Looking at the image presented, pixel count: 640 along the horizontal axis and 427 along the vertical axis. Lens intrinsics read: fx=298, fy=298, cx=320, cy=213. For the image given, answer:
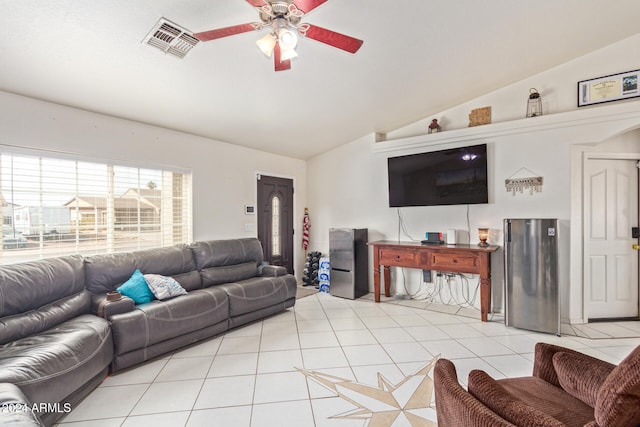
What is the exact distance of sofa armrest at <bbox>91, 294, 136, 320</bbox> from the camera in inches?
100

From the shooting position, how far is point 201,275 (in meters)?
3.70

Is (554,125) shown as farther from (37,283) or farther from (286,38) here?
(37,283)

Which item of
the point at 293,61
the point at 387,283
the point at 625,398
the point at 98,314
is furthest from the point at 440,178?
the point at 98,314

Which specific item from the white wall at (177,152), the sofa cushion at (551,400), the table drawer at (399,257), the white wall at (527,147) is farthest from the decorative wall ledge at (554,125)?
the sofa cushion at (551,400)

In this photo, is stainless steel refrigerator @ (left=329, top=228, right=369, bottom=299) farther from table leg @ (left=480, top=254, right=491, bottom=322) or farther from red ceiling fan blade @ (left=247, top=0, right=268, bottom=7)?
red ceiling fan blade @ (left=247, top=0, right=268, bottom=7)

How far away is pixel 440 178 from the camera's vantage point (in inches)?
165

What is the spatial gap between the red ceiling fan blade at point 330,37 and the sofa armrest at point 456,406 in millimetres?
1945

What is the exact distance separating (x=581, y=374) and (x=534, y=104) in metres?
3.42

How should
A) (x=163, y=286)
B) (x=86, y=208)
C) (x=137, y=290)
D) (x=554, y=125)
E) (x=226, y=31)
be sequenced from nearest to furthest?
(x=226, y=31), (x=137, y=290), (x=163, y=286), (x=86, y=208), (x=554, y=125)

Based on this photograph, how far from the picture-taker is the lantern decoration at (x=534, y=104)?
3676 mm

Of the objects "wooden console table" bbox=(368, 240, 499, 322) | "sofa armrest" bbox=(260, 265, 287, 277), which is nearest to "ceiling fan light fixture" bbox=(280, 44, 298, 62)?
"sofa armrest" bbox=(260, 265, 287, 277)

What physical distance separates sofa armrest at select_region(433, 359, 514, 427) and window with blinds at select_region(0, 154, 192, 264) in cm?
357

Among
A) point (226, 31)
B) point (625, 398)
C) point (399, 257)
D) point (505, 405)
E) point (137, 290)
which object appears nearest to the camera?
point (625, 398)

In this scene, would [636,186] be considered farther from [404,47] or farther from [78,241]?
[78,241]
